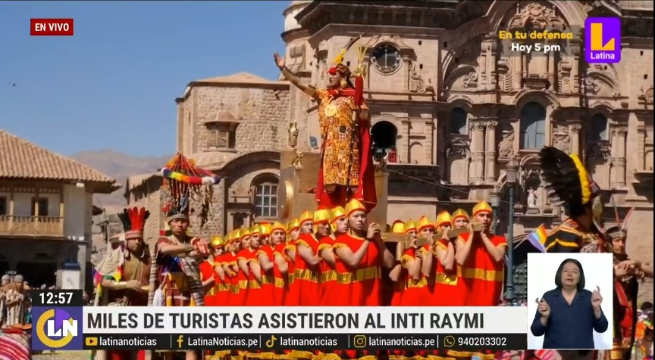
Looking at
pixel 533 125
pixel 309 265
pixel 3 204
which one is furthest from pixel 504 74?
pixel 309 265

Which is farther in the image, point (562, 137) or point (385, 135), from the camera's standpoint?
point (562, 137)

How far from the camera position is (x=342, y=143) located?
73.6 feet

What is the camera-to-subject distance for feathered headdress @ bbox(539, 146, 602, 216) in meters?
15.7

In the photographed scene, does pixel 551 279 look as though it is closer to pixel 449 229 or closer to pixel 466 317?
pixel 466 317

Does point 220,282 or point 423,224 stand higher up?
point 423,224

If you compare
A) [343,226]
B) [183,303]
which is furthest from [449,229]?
[183,303]

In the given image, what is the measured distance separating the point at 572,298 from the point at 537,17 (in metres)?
48.5

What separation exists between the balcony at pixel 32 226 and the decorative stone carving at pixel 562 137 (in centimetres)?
1876

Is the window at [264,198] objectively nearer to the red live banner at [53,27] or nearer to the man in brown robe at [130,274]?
the red live banner at [53,27]

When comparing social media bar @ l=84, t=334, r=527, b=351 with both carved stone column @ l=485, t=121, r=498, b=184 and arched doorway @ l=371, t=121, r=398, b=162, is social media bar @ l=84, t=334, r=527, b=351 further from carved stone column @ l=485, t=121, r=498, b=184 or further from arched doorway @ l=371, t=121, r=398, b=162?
carved stone column @ l=485, t=121, r=498, b=184

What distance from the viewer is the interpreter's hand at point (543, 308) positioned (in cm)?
1477

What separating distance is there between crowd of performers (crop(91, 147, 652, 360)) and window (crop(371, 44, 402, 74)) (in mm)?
41101

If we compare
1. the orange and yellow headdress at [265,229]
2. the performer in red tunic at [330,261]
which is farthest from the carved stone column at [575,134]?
the performer in red tunic at [330,261]

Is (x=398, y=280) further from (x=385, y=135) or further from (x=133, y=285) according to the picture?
(x=385, y=135)
